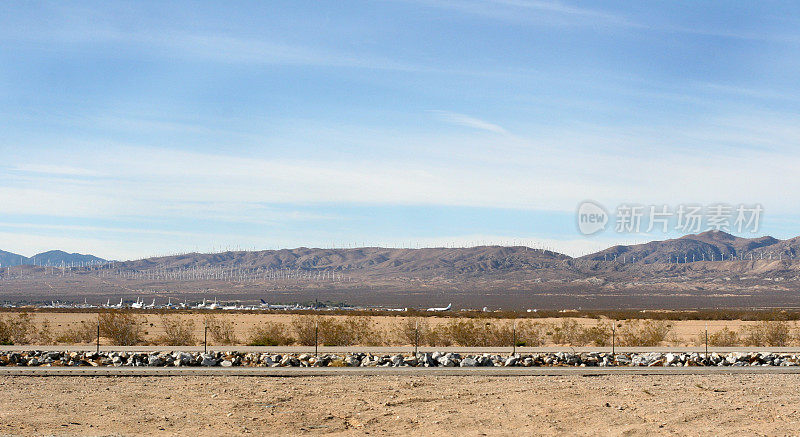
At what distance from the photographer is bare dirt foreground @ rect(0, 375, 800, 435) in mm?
15602

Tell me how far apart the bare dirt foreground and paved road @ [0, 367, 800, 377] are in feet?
2.15

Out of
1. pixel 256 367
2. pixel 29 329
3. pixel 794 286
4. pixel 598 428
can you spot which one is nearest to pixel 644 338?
pixel 256 367

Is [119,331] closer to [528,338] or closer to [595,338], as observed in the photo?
[528,338]

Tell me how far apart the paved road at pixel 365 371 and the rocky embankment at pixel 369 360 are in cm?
148

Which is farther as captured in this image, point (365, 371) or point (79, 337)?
point (79, 337)

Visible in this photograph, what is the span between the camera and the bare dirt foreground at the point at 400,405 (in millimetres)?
15602

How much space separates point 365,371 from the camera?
→ 23.1 metres

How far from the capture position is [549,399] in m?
18.6

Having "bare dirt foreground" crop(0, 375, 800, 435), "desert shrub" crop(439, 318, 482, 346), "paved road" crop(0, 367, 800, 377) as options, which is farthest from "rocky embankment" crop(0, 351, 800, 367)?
"desert shrub" crop(439, 318, 482, 346)

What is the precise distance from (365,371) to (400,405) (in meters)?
5.43

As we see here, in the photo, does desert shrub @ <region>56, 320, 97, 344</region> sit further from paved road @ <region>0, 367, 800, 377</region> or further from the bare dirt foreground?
the bare dirt foreground

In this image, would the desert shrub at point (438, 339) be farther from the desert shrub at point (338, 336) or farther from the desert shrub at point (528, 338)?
the desert shrub at point (528, 338)

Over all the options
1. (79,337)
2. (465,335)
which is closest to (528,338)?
(465,335)

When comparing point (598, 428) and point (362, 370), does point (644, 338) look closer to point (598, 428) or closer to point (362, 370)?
point (362, 370)
